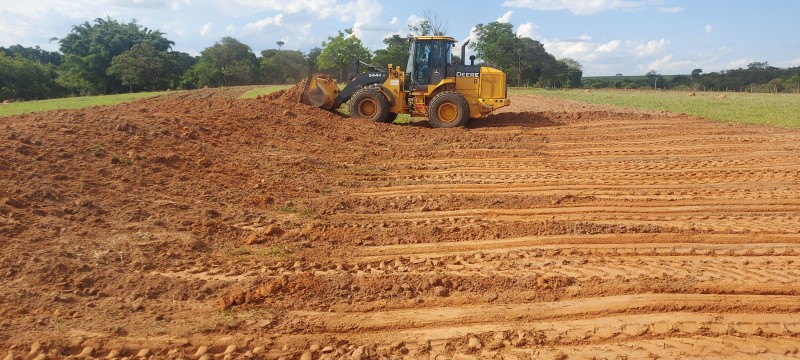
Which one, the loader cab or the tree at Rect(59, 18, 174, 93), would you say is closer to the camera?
the loader cab

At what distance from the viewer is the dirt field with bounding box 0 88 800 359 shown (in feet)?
13.0

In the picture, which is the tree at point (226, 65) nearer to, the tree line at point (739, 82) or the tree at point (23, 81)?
the tree at point (23, 81)

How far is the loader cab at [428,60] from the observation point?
16.4m

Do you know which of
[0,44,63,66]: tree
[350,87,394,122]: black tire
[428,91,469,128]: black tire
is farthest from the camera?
[0,44,63,66]: tree

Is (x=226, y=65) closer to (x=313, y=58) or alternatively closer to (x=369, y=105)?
(x=313, y=58)

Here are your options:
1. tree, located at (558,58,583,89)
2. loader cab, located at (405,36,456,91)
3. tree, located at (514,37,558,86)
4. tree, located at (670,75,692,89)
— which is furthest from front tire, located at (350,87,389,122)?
tree, located at (670,75,692,89)

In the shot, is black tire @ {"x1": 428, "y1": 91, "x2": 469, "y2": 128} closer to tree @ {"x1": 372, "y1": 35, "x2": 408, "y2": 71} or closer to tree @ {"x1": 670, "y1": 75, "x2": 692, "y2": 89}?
tree @ {"x1": 372, "y1": 35, "x2": 408, "y2": 71}

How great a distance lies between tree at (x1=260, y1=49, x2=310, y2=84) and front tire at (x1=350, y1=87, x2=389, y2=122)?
1838 inches

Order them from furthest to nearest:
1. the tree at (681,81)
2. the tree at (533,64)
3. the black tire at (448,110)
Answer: the tree at (681,81), the tree at (533,64), the black tire at (448,110)

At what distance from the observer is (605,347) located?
382cm

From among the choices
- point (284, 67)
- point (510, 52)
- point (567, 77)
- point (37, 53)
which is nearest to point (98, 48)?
point (284, 67)

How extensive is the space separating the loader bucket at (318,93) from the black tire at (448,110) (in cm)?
344

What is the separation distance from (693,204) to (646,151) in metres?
4.87

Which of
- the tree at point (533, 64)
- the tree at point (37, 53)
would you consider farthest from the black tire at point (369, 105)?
the tree at point (37, 53)
